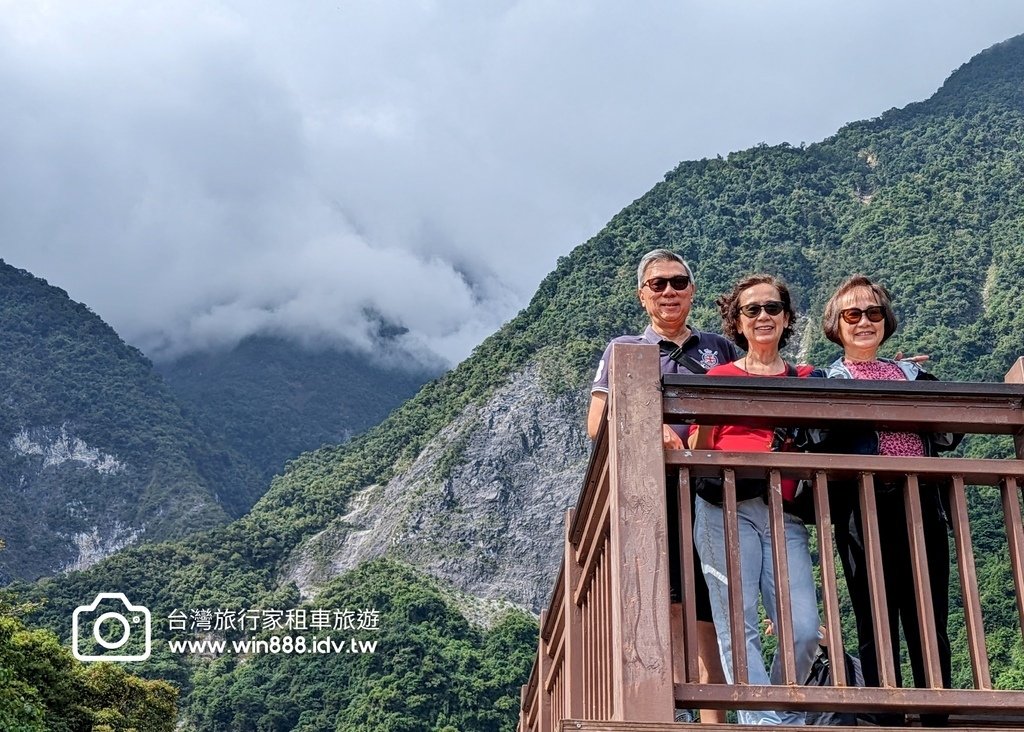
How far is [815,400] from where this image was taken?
2795 mm

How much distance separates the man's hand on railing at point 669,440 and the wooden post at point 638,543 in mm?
73

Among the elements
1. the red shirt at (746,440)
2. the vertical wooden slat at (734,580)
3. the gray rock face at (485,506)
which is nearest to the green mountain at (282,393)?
the gray rock face at (485,506)

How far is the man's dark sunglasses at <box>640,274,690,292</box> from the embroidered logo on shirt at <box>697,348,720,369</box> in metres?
0.19

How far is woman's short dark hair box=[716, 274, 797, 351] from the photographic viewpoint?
3.44m

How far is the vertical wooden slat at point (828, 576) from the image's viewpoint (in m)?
2.58

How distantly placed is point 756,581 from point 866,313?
857mm

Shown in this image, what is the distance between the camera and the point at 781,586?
2658mm

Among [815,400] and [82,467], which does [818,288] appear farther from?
[815,400]

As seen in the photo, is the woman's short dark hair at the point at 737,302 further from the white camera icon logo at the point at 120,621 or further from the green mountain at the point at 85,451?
the green mountain at the point at 85,451

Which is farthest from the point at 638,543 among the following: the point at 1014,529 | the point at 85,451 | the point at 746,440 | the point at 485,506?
the point at 85,451

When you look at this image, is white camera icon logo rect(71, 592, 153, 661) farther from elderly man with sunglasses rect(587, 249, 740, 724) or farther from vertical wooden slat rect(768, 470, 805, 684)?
vertical wooden slat rect(768, 470, 805, 684)

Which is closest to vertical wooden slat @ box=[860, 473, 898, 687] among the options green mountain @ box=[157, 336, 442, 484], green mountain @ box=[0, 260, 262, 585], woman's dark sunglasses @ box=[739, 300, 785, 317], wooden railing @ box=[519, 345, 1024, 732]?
wooden railing @ box=[519, 345, 1024, 732]

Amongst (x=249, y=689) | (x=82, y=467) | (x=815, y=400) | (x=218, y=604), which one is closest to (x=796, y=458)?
(x=815, y=400)

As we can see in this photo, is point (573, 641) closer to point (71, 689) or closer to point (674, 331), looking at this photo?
point (674, 331)
